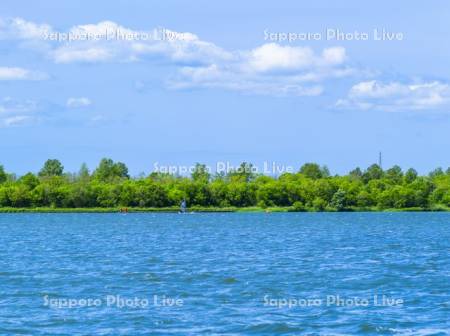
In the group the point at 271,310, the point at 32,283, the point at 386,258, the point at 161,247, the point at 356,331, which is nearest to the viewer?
the point at 356,331

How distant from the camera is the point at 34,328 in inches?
1207

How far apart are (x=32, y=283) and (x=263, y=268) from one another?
13.3 metres

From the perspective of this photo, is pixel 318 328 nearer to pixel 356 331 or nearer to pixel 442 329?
pixel 356 331

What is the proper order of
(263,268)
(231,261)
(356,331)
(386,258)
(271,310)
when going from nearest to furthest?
(356,331), (271,310), (263,268), (231,261), (386,258)

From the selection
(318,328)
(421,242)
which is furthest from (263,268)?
(421,242)

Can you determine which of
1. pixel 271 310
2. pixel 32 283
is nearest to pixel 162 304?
pixel 271 310

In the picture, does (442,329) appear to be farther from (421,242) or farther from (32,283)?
(421,242)

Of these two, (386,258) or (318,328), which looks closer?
(318,328)

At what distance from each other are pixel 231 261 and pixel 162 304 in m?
20.8

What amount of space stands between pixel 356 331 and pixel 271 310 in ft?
15.9

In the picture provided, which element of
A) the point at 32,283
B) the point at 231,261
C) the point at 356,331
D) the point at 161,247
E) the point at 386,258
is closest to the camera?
the point at 356,331

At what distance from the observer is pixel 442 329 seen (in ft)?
99.0

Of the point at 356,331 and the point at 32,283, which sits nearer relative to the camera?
the point at 356,331

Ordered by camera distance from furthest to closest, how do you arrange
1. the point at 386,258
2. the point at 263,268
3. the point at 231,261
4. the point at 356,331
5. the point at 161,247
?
the point at 161,247, the point at 386,258, the point at 231,261, the point at 263,268, the point at 356,331
